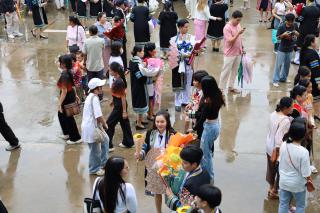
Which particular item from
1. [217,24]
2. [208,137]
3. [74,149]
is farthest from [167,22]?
[208,137]

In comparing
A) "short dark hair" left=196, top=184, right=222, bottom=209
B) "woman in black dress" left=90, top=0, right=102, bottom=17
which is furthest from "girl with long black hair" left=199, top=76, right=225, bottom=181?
"woman in black dress" left=90, top=0, right=102, bottom=17

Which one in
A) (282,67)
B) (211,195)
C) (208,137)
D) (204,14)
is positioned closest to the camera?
(211,195)

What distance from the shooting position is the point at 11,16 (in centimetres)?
1391

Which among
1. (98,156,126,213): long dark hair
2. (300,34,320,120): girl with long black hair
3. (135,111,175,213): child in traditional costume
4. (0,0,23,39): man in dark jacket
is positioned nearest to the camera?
(98,156,126,213): long dark hair

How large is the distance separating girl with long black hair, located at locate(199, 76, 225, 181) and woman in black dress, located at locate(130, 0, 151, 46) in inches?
222

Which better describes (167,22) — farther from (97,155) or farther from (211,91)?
(211,91)

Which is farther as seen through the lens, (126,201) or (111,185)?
→ (126,201)

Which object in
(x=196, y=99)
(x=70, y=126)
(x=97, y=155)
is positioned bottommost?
(x=97, y=155)

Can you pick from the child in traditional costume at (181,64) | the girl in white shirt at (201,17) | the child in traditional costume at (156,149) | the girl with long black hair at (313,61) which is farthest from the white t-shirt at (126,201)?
the girl in white shirt at (201,17)

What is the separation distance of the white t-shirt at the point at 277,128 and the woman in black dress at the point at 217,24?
6.74 meters

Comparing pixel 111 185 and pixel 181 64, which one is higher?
pixel 181 64

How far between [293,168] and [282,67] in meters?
5.39

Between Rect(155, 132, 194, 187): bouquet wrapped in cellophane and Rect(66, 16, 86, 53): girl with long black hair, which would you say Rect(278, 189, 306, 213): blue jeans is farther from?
Rect(66, 16, 86, 53): girl with long black hair

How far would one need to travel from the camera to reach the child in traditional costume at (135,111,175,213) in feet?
17.7
